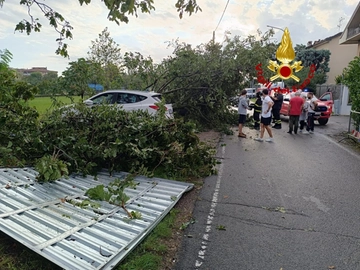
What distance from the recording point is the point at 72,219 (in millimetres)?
3807

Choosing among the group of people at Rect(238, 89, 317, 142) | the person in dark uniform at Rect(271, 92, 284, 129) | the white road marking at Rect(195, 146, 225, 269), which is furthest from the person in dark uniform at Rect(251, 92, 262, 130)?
the white road marking at Rect(195, 146, 225, 269)

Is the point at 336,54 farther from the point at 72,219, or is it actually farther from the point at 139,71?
the point at 72,219

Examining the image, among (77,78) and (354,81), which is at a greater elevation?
(354,81)

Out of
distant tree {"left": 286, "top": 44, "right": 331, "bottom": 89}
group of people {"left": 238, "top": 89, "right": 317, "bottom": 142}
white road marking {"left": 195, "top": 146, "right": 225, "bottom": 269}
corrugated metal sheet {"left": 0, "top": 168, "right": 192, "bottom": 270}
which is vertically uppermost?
distant tree {"left": 286, "top": 44, "right": 331, "bottom": 89}

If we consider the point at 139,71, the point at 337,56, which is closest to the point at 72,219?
the point at 139,71

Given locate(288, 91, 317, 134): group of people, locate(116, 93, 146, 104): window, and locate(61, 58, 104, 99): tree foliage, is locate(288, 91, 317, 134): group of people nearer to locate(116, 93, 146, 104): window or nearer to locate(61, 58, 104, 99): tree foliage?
locate(116, 93, 146, 104): window

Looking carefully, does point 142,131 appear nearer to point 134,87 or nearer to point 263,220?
point 263,220

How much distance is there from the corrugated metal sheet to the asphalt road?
65 cm

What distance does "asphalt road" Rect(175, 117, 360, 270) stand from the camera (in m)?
3.62

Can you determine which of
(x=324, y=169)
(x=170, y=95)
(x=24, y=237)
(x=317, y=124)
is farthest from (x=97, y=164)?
(x=317, y=124)

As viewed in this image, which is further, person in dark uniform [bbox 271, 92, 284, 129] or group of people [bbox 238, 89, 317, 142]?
person in dark uniform [bbox 271, 92, 284, 129]

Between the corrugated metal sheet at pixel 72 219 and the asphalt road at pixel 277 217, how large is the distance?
650 millimetres

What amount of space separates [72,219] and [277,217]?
298cm

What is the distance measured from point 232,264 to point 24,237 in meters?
2.21
